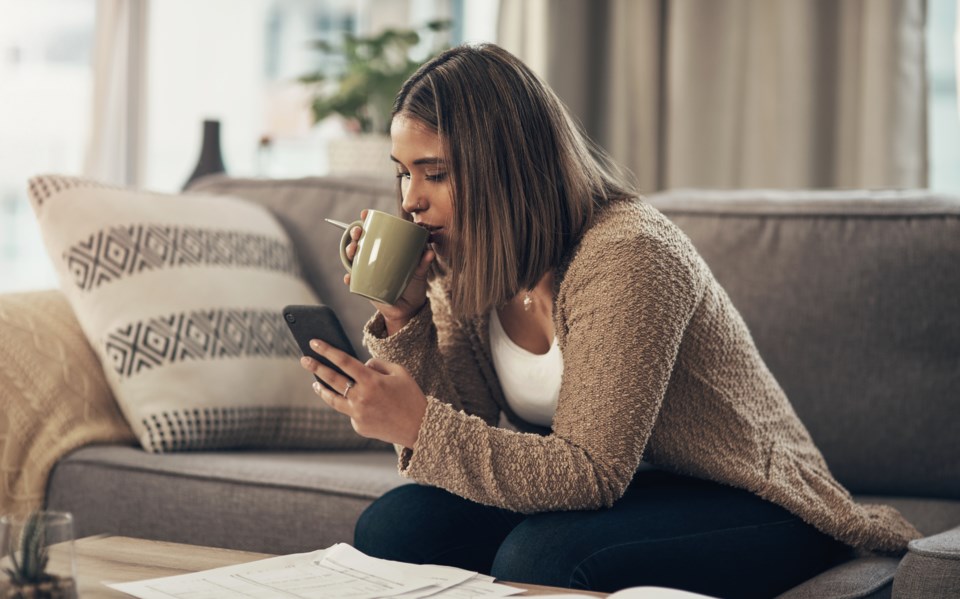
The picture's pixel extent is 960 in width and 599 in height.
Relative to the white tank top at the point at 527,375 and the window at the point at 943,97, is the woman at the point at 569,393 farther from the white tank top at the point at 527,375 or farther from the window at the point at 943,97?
the window at the point at 943,97

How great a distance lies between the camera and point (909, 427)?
1619 millimetres

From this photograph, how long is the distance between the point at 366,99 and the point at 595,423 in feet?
5.25

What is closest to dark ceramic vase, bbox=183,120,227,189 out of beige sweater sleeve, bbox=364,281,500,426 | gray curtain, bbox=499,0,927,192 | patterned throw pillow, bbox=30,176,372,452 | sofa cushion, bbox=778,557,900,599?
patterned throw pillow, bbox=30,176,372,452

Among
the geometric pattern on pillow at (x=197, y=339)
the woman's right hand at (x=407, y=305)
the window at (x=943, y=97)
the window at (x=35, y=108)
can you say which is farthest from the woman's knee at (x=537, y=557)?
the window at (x=35, y=108)

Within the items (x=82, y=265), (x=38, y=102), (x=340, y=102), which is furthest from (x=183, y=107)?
(x=82, y=265)

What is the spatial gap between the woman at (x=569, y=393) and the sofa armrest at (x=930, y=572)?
17 centimetres

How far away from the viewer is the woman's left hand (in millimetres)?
1118

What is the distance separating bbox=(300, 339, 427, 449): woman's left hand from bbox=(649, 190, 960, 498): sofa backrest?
0.76 metres

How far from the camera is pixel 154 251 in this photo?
1812 mm

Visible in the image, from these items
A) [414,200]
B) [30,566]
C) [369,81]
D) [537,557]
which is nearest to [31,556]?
[30,566]

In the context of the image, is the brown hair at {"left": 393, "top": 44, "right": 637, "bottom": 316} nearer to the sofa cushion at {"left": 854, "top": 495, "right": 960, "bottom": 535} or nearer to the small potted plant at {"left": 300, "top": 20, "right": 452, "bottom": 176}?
the sofa cushion at {"left": 854, "top": 495, "right": 960, "bottom": 535}

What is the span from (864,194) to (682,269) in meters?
0.74

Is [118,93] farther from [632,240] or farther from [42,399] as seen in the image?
[632,240]

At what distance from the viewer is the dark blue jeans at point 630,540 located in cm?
111
